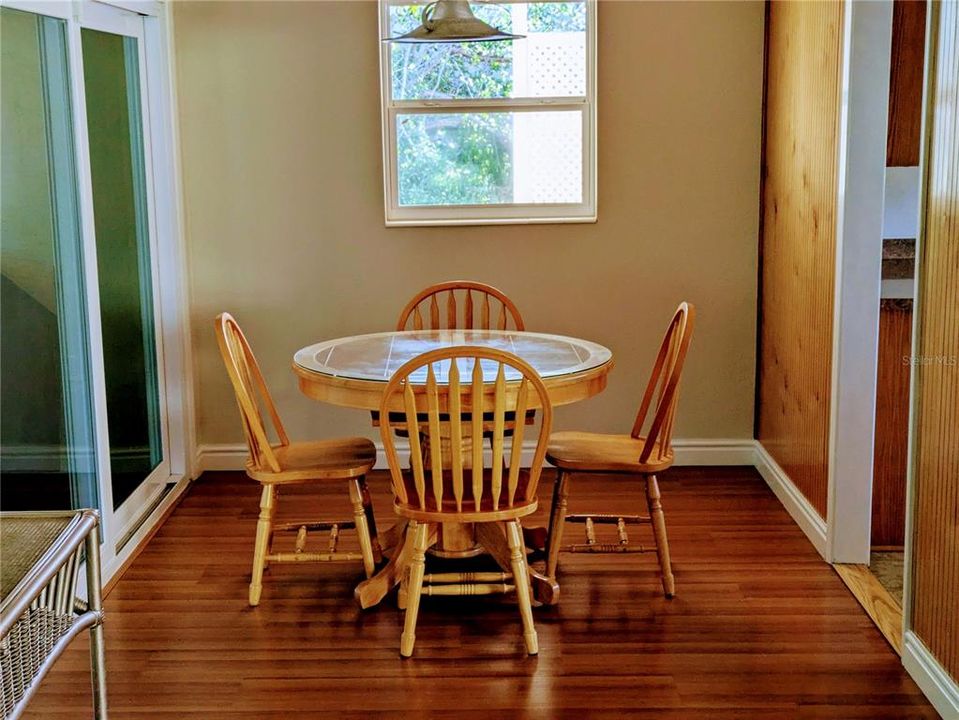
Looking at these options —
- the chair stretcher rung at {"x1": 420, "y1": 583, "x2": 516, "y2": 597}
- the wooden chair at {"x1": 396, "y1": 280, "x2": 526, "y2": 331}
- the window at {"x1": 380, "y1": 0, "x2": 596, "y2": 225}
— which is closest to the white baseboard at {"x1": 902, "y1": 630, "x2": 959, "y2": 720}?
the chair stretcher rung at {"x1": 420, "y1": 583, "x2": 516, "y2": 597}

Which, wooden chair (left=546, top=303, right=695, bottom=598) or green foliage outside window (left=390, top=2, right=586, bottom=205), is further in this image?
green foliage outside window (left=390, top=2, right=586, bottom=205)

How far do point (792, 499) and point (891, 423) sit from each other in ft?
1.68

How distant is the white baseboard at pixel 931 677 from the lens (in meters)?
2.50

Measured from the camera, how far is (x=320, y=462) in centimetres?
328

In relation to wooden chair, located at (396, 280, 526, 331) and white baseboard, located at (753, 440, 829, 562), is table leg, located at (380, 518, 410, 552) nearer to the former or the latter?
wooden chair, located at (396, 280, 526, 331)

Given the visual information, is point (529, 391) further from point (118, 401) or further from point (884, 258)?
point (118, 401)

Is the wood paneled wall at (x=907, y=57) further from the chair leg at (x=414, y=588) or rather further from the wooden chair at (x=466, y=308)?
the chair leg at (x=414, y=588)

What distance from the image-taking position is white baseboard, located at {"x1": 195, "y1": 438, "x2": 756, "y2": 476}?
15.3 ft

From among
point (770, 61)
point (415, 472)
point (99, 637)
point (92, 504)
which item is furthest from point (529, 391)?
point (770, 61)

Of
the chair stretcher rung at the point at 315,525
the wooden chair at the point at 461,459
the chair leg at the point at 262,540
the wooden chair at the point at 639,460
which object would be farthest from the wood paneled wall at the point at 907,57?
the chair leg at the point at 262,540

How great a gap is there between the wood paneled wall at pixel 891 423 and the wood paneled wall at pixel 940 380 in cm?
Result: 86

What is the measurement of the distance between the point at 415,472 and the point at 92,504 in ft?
4.18

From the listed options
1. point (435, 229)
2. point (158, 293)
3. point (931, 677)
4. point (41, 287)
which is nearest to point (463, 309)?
point (435, 229)

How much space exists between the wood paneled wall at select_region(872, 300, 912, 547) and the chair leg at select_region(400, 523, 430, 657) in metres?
1.65
